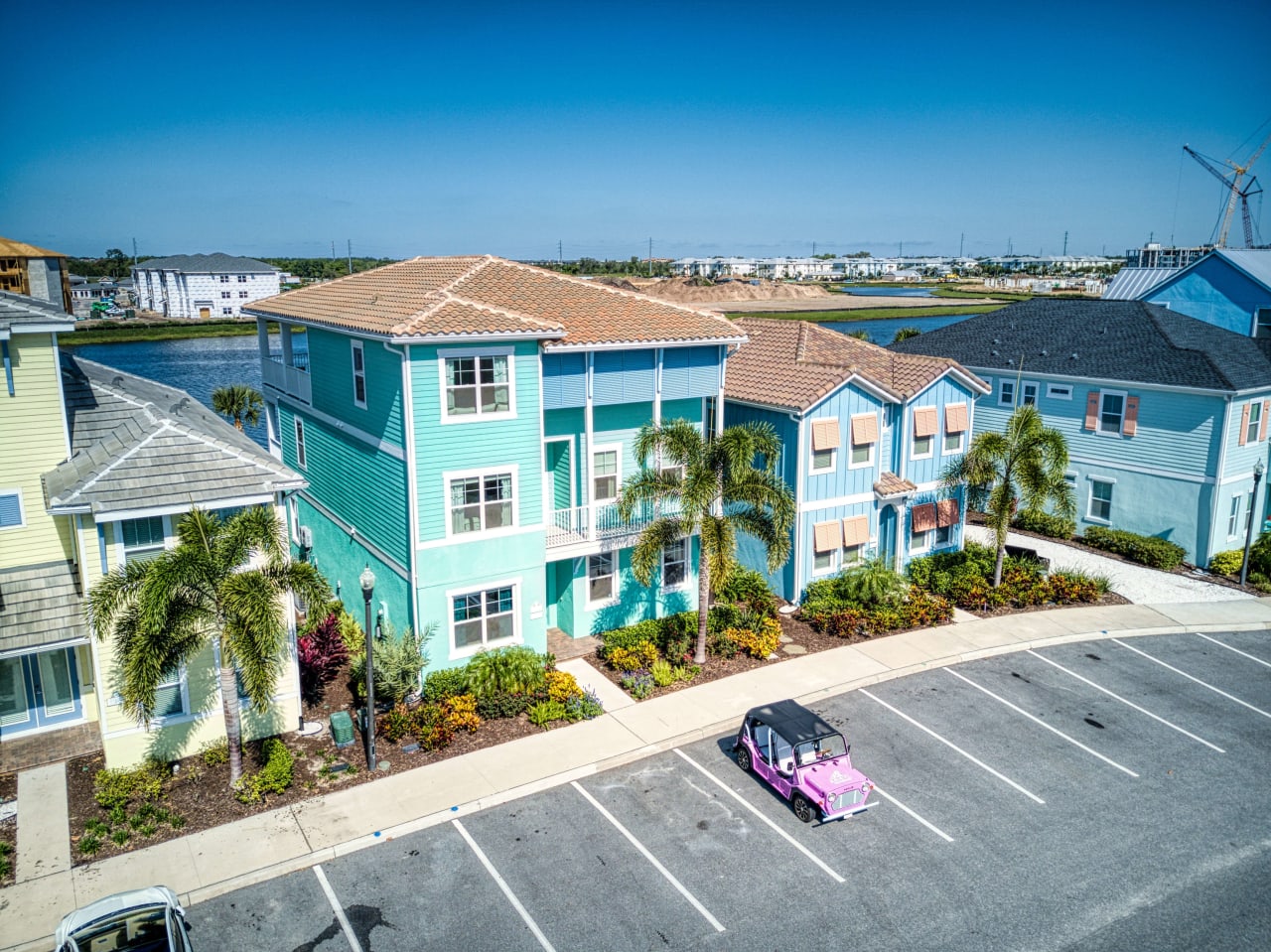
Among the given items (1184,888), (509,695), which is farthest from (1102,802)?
(509,695)

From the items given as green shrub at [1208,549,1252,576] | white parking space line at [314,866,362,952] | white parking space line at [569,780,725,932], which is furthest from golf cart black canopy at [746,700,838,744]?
green shrub at [1208,549,1252,576]

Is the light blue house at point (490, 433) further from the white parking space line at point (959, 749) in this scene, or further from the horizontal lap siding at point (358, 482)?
the white parking space line at point (959, 749)

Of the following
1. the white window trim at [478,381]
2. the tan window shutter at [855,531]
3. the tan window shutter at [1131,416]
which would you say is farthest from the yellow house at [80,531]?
the tan window shutter at [1131,416]

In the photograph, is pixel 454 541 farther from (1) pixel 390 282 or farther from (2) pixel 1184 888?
(2) pixel 1184 888

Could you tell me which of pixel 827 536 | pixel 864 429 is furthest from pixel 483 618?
pixel 864 429

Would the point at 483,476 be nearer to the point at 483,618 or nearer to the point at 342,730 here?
the point at 483,618

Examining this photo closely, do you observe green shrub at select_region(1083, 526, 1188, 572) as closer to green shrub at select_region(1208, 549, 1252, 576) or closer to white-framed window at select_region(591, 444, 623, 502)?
green shrub at select_region(1208, 549, 1252, 576)
